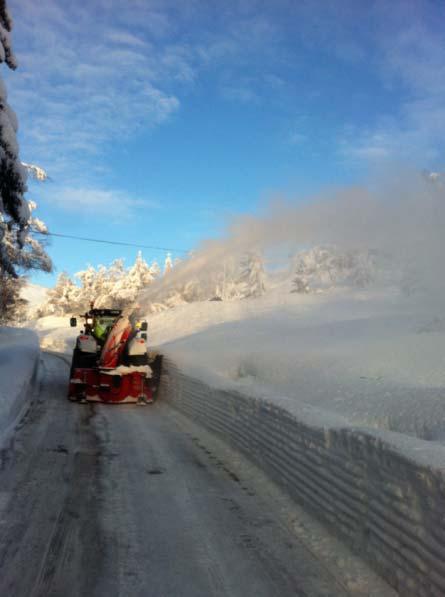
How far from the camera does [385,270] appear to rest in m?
49.0

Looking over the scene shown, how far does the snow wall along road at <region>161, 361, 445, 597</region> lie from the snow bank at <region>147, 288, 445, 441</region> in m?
1.00

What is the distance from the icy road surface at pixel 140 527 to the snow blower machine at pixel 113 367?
446cm

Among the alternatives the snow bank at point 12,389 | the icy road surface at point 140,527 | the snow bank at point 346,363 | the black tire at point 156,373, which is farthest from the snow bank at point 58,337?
the icy road surface at point 140,527

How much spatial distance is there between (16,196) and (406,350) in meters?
11.0

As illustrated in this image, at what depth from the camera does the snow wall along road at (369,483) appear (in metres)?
3.23

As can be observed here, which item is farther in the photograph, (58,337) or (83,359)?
(58,337)

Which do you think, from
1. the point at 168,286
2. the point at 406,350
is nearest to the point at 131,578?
the point at 168,286

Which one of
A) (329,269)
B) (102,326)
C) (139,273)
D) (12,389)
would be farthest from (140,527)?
(139,273)

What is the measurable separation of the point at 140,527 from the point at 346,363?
9504 millimetres

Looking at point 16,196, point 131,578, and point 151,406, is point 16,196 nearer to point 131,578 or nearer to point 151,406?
point 151,406

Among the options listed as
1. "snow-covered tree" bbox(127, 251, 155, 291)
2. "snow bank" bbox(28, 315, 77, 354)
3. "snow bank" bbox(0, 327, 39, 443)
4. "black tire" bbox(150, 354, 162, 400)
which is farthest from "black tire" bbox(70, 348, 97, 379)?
"snow-covered tree" bbox(127, 251, 155, 291)

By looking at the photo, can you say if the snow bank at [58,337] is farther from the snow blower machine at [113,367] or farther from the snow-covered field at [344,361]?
the snow blower machine at [113,367]

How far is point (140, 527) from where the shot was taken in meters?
4.64

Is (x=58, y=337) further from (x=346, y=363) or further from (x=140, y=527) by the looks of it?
(x=140, y=527)
